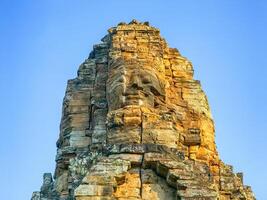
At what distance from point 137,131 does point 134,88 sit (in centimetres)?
198

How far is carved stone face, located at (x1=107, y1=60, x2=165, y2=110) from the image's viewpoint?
20453 millimetres

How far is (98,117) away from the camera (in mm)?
21547

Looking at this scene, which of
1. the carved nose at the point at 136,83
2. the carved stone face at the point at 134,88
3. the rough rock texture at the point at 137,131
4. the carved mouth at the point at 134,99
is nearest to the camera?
the rough rock texture at the point at 137,131

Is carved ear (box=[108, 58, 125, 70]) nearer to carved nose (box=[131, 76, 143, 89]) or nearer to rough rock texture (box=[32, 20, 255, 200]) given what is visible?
rough rock texture (box=[32, 20, 255, 200])

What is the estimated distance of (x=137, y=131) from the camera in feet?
63.1

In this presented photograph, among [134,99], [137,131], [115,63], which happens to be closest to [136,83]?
[134,99]

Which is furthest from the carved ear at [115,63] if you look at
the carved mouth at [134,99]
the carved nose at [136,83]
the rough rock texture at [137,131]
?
the carved mouth at [134,99]

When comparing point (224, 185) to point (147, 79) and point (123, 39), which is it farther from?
point (123, 39)

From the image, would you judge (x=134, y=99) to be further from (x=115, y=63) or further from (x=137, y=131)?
(x=115, y=63)

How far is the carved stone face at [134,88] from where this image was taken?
20453 millimetres

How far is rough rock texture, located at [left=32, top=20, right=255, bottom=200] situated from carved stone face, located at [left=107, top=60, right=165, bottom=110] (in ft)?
0.11

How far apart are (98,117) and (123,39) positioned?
3.47 m

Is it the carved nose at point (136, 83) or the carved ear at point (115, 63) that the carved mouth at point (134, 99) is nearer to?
the carved nose at point (136, 83)

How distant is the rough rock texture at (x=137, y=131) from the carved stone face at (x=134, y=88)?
3 centimetres
